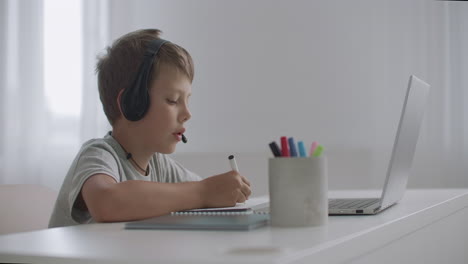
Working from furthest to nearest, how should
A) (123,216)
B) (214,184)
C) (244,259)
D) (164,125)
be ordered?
(164,125) → (214,184) → (123,216) → (244,259)

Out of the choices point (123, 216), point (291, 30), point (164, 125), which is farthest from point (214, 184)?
point (291, 30)

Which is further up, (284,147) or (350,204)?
(284,147)

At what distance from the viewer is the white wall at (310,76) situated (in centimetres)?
286

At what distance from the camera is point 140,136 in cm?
139

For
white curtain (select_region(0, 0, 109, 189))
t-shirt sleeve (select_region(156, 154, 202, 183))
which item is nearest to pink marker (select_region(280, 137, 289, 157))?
t-shirt sleeve (select_region(156, 154, 202, 183))

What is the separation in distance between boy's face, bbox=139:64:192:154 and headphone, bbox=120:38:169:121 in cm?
3

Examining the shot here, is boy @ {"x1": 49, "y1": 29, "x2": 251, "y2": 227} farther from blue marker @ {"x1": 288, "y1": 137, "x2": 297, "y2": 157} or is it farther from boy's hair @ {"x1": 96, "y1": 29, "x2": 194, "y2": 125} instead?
blue marker @ {"x1": 288, "y1": 137, "x2": 297, "y2": 157}

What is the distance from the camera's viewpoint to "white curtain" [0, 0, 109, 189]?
8.08 feet

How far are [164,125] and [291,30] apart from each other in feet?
5.69

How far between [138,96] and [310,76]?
173cm

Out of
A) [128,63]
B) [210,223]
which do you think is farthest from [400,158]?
[128,63]

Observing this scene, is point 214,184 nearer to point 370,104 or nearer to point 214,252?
point 214,252

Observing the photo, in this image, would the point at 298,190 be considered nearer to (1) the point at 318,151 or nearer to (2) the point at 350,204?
(1) the point at 318,151

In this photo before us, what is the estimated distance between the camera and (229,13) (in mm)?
2988
